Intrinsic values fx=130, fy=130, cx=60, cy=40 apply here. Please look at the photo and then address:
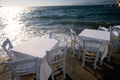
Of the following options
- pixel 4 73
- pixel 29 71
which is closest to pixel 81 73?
pixel 29 71

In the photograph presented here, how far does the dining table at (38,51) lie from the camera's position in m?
2.64

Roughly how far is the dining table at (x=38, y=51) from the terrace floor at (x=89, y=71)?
27.5 inches

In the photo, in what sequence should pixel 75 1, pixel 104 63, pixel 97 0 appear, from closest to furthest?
pixel 104 63 → pixel 75 1 → pixel 97 0

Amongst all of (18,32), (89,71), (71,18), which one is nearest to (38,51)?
(89,71)

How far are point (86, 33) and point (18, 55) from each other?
6.61 ft

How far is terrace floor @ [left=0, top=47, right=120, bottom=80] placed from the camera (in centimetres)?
313

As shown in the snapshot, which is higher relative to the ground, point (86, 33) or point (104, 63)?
point (86, 33)

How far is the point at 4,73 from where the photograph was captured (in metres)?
3.38

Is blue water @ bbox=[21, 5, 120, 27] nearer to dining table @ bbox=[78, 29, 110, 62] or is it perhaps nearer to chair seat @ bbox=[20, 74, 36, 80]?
dining table @ bbox=[78, 29, 110, 62]

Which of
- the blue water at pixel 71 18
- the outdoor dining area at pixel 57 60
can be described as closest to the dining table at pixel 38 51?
the outdoor dining area at pixel 57 60

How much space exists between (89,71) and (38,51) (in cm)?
147

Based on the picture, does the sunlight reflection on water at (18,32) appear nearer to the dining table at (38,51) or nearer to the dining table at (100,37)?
the dining table at (38,51)

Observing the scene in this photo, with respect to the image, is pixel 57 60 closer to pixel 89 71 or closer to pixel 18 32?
pixel 89 71

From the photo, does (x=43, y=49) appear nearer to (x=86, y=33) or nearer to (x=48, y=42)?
(x=48, y=42)
